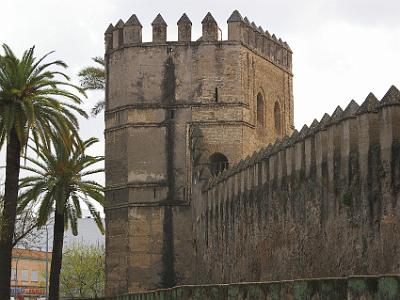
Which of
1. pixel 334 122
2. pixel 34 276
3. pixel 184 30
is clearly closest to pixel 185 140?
pixel 184 30

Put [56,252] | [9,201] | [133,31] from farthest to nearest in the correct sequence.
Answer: [133,31], [56,252], [9,201]

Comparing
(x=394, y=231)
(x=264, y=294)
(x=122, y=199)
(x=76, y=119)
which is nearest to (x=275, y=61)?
(x=122, y=199)

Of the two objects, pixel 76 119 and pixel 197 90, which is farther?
pixel 197 90

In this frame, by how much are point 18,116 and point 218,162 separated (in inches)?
506

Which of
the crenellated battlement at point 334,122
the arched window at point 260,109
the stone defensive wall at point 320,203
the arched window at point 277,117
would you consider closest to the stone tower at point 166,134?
the arched window at point 260,109

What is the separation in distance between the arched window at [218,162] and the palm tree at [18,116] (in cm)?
1019

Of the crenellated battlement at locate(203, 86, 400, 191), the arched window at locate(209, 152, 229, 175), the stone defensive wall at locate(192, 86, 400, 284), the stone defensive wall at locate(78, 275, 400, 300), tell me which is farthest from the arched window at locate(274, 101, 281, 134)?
the stone defensive wall at locate(78, 275, 400, 300)

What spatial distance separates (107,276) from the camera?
36781 mm

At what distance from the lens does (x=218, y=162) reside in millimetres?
37094

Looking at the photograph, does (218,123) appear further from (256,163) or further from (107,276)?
(256,163)

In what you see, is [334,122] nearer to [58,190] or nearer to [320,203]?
[320,203]

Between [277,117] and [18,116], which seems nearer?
[18,116]

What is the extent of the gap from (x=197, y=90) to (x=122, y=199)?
194 inches

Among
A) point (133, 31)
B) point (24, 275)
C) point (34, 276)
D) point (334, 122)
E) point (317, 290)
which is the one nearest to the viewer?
point (317, 290)
